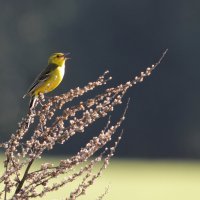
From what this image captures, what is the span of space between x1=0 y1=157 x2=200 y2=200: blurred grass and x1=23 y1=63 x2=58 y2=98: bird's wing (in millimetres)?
16282

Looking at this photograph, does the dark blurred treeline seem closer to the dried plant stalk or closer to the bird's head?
the bird's head

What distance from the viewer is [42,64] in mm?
41188

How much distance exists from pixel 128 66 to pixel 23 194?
38.5m

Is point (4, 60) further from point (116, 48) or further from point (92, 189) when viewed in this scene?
point (92, 189)

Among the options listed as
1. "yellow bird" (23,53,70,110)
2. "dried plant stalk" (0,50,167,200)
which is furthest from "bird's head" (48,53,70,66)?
"dried plant stalk" (0,50,167,200)

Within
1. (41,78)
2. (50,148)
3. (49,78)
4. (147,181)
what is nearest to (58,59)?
(49,78)

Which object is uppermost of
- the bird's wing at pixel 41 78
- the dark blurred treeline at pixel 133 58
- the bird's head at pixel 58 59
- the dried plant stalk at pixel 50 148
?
the dark blurred treeline at pixel 133 58

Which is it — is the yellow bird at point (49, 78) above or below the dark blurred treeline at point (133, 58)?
below

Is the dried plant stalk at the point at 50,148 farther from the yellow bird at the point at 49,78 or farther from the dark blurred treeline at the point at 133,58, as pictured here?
the dark blurred treeline at the point at 133,58

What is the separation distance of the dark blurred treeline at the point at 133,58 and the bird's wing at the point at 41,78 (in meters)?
33.4

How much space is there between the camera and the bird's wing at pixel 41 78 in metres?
5.58

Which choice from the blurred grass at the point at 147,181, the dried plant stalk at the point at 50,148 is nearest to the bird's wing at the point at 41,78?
the dried plant stalk at the point at 50,148

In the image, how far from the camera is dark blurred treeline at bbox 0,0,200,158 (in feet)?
135

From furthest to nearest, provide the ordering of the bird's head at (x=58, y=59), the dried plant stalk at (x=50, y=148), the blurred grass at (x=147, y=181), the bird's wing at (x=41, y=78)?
the blurred grass at (x=147, y=181)
the bird's head at (x=58, y=59)
the bird's wing at (x=41, y=78)
the dried plant stalk at (x=50, y=148)
